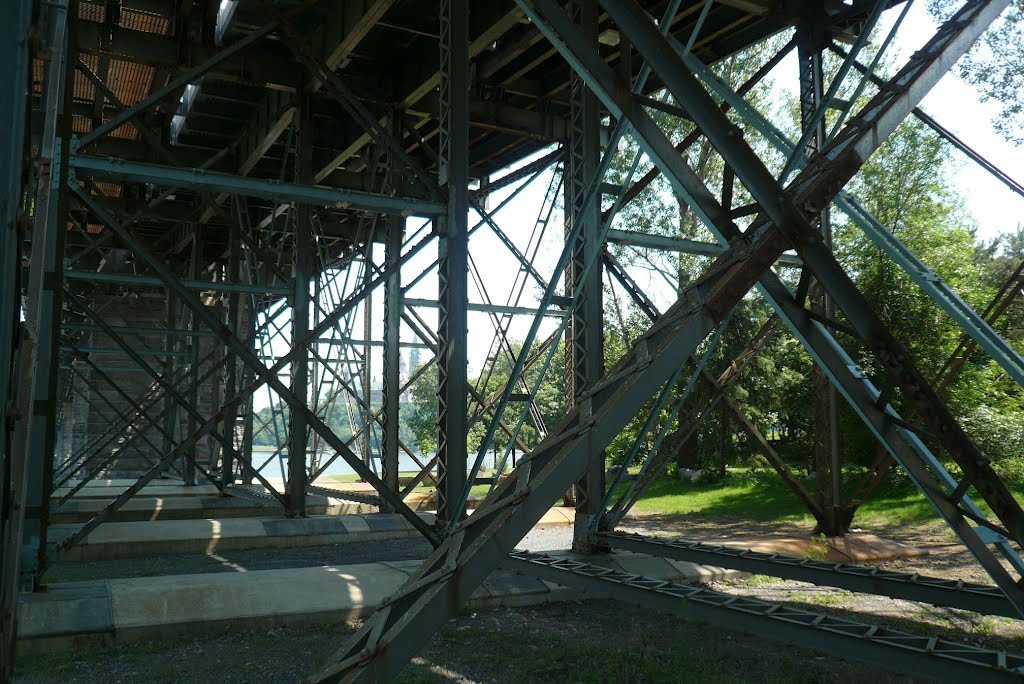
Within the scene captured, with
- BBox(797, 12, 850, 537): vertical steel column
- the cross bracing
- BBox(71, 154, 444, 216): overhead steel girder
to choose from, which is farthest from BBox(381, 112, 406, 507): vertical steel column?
BBox(797, 12, 850, 537): vertical steel column

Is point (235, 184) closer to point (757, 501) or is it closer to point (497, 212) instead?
point (497, 212)

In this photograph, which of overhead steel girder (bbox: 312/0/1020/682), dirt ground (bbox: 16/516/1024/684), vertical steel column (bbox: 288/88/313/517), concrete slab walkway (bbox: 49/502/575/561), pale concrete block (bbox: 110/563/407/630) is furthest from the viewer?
vertical steel column (bbox: 288/88/313/517)

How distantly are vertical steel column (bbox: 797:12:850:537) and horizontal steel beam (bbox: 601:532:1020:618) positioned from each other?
2982mm

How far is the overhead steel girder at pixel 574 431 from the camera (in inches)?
121

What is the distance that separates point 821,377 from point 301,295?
5.96m

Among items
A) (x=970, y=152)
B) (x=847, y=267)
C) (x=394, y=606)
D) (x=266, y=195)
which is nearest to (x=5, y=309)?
(x=394, y=606)

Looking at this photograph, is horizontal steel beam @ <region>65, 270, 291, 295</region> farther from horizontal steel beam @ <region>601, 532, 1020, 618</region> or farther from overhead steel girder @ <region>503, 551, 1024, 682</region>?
overhead steel girder @ <region>503, 551, 1024, 682</region>

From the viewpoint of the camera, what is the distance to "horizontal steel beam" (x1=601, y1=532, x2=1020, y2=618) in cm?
481

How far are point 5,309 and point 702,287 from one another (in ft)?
9.26

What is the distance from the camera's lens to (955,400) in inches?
504

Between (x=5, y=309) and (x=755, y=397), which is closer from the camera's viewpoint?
(x=5, y=309)

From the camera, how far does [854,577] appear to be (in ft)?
17.4

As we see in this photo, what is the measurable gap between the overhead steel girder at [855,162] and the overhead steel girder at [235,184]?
355cm

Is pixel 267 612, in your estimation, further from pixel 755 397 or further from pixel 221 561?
pixel 755 397
